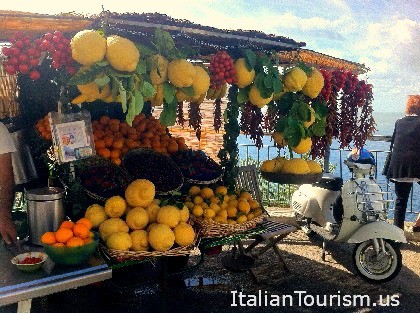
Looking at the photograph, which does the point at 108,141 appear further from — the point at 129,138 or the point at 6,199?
the point at 6,199

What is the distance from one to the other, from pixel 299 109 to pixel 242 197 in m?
1.08

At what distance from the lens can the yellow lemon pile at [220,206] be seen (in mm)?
3994

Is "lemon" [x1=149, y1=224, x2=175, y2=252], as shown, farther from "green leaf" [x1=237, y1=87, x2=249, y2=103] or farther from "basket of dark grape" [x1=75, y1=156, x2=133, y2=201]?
"green leaf" [x1=237, y1=87, x2=249, y2=103]

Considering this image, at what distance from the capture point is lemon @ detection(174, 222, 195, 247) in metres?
3.47

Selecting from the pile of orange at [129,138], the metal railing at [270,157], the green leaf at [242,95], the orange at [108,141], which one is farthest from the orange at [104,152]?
the metal railing at [270,157]

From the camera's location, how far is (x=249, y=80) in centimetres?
399

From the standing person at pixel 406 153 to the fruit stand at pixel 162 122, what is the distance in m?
2.48

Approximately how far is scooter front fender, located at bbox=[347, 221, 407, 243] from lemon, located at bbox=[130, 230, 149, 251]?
2.63 meters

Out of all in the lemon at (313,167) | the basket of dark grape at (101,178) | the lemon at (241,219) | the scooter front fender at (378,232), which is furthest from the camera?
the scooter front fender at (378,232)

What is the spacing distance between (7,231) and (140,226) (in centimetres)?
100

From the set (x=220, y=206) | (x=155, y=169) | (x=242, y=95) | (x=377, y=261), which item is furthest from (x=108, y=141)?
(x=377, y=261)

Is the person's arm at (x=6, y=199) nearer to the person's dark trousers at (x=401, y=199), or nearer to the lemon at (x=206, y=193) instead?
the lemon at (x=206, y=193)

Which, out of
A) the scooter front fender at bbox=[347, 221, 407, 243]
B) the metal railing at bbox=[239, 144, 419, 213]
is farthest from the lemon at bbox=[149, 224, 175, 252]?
the metal railing at bbox=[239, 144, 419, 213]

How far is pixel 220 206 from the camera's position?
4.18 m
